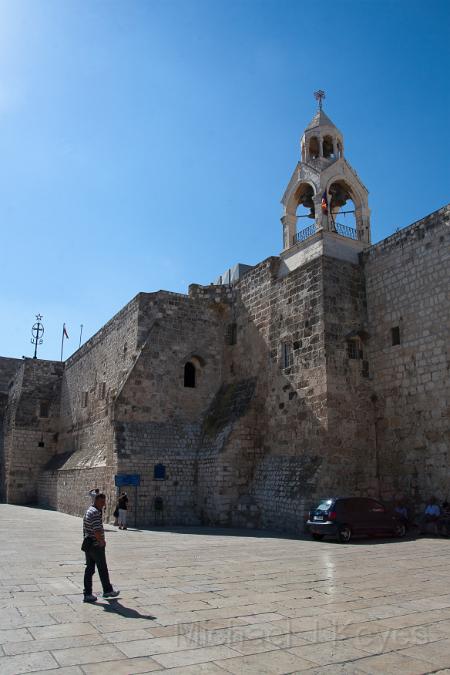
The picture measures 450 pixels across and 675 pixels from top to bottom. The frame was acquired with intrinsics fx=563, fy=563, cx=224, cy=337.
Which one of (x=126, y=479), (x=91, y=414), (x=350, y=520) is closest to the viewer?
(x=350, y=520)

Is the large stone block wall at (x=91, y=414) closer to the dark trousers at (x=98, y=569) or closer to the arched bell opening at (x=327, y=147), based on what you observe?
the arched bell opening at (x=327, y=147)

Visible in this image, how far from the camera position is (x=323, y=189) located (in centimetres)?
1798

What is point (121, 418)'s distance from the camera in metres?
18.8

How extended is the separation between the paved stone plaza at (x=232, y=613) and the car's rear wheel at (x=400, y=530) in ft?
7.60

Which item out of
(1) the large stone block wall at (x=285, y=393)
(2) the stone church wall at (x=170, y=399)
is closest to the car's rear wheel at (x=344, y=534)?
(1) the large stone block wall at (x=285, y=393)

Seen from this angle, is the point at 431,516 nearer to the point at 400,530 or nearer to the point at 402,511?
the point at 400,530

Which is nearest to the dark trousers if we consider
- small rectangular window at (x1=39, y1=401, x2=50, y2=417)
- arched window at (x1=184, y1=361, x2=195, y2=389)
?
arched window at (x1=184, y1=361, x2=195, y2=389)

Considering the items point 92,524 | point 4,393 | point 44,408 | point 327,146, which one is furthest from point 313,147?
point 4,393

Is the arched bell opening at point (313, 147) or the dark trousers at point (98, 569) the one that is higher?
the arched bell opening at point (313, 147)

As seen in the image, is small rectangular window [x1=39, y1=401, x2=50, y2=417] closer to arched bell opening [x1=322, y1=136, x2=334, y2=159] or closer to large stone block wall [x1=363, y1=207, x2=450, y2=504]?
arched bell opening [x1=322, y1=136, x2=334, y2=159]

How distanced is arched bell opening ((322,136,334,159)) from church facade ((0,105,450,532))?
0.26 meters

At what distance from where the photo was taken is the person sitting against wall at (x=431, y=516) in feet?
43.9

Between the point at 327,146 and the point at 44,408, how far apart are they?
22.2 m

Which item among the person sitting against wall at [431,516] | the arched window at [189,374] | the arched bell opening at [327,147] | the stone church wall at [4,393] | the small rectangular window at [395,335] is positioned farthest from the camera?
the stone church wall at [4,393]
